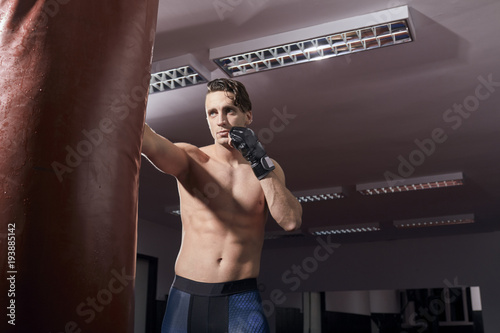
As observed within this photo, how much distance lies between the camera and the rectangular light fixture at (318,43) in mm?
3246

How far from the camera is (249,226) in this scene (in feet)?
6.36

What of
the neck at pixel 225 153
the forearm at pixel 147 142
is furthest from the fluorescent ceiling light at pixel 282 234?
the forearm at pixel 147 142

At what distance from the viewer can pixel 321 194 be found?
681 centimetres

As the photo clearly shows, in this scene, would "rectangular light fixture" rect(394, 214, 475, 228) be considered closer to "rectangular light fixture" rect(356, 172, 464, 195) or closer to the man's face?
"rectangular light fixture" rect(356, 172, 464, 195)

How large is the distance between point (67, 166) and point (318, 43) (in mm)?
2810

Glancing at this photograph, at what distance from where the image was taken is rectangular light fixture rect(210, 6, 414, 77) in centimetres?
325

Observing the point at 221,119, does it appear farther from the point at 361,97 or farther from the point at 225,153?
the point at 361,97

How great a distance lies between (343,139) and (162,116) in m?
1.75

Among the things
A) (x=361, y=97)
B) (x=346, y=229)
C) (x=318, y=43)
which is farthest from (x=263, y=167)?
(x=346, y=229)

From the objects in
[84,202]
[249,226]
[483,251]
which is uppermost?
[483,251]

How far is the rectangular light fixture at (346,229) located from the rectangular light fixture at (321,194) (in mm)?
1676

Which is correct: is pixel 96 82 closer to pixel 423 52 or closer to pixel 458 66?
pixel 423 52

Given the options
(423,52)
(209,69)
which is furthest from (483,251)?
(209,69)

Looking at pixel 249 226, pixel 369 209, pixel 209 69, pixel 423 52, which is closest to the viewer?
pixel 249 226
